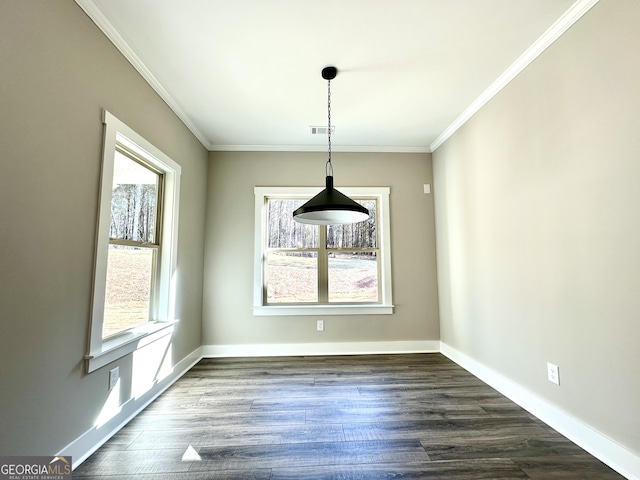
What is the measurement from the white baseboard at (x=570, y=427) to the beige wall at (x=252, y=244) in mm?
1182

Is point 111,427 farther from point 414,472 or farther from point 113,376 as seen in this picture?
point 414,472

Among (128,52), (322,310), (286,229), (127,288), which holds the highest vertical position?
(128,52)

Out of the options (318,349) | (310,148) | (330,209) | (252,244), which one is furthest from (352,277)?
(330,209)

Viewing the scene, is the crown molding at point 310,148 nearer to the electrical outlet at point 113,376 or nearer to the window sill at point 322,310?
the window sill at point 322,310

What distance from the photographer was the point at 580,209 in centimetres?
187

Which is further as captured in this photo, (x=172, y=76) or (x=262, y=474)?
(x=172, y=76)

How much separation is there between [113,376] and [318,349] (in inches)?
91.3

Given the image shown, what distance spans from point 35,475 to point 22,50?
2079mm

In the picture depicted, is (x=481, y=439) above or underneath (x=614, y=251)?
underneath

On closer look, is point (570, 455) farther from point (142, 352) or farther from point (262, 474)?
point (142, 352)

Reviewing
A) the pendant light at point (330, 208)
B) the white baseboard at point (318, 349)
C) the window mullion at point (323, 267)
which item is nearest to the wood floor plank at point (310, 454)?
the pendant light at point (330, 208)

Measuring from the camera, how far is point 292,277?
4.00m

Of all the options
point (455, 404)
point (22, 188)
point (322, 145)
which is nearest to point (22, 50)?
point (22, 188)

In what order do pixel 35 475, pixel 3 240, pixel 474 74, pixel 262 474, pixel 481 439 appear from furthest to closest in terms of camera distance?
pixel 474 74
pixel 481 439
pixel 262 474
pixel 35 475
pixel 3 240
